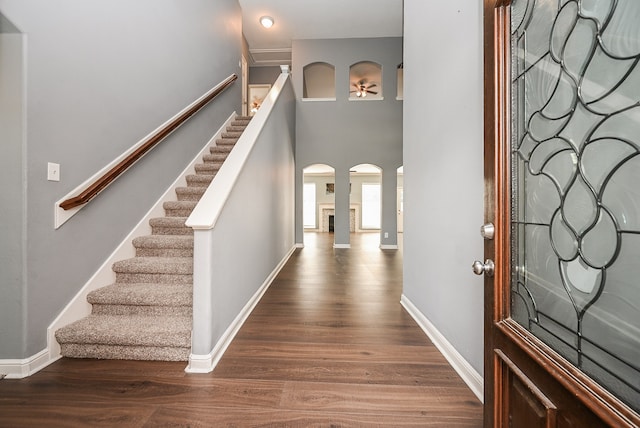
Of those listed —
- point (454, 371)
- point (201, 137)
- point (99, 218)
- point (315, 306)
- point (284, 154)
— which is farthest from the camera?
point (284, 154)

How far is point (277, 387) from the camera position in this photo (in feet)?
4.83

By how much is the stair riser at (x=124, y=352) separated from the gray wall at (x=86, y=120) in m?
0.17

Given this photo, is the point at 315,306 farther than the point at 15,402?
Yes

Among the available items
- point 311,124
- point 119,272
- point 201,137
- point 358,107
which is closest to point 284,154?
point 201,137

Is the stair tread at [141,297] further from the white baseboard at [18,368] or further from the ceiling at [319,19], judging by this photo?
the ceiling at [319,19]

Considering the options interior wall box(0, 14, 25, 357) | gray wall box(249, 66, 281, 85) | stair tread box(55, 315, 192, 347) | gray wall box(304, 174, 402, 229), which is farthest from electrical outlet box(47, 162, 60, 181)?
gray wall box(304, 174, 402, 229)

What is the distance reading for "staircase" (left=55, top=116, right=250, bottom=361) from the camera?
1715 mm

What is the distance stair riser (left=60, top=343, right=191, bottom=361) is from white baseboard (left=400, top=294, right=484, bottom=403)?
1.65m

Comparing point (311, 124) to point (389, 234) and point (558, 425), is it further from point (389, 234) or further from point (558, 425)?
point (558, 425)

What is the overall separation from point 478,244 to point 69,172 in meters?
2.62

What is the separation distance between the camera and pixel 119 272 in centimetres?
223

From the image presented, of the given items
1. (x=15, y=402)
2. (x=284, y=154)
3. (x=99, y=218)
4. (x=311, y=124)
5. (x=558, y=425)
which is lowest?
(x=15, y=402)

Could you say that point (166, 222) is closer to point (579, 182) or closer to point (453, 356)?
point (453, 356)

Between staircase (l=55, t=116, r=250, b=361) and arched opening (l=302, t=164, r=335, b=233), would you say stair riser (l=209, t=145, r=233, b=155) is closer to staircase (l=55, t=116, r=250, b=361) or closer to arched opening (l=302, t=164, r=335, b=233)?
staircase (l=55, t=116, r=250, b=361)
